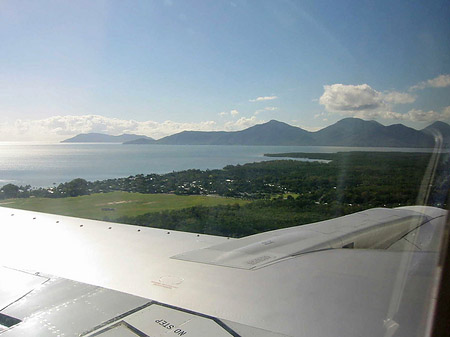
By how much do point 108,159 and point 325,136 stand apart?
4.72 m

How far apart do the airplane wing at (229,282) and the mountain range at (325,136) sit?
141 centimetres

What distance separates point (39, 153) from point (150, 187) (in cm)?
252

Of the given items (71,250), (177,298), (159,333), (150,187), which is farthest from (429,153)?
(150,187)

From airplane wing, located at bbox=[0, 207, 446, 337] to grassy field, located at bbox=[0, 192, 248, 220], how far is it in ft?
5.41

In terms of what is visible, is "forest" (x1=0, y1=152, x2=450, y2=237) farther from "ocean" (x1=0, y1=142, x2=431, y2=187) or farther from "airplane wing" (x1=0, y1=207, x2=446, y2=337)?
"airplane wing" (x1=0, y1=207, x2=446, y2=337)

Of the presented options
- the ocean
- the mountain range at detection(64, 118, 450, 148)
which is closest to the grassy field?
the ocean

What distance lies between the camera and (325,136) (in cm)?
755

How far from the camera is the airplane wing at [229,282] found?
1636 mm

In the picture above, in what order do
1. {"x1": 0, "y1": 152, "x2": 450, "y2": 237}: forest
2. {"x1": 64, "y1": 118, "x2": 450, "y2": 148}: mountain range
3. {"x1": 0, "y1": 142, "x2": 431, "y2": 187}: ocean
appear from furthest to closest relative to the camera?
{"x1": 0, "y1": 142, "x2": 431, "y2": 187}: ocean → {"x1": 0, "y1": 152, "x2": 450, "y2": 237}: forest → {"x1": 64, "y1": 118, "x2": 450, "y2": 148}: mountain range

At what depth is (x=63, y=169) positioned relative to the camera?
251 inches

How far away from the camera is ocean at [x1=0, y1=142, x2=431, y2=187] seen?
604 cm

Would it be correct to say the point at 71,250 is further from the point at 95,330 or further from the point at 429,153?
the point at 429,153

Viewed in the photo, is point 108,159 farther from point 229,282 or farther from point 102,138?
point 229,282

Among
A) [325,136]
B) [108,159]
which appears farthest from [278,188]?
[108,159]
